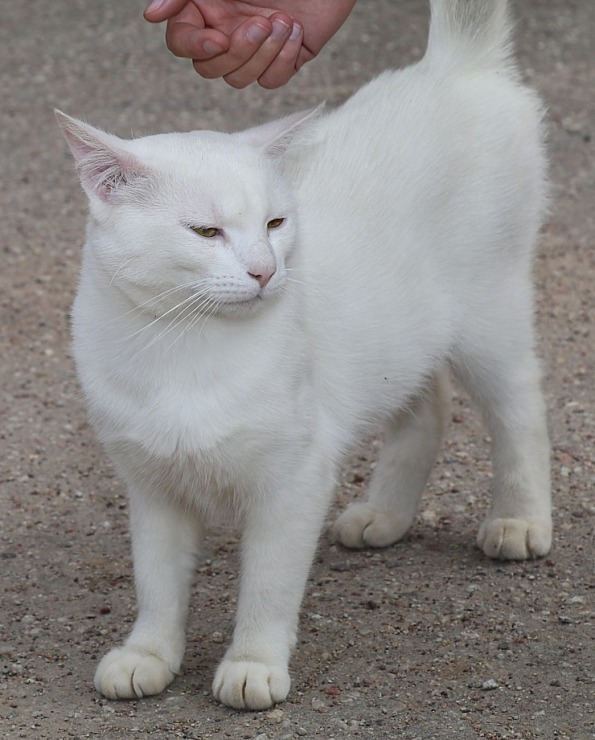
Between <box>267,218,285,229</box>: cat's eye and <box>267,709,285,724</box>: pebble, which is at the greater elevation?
<box>267,218,285,229</box>: cat's eye

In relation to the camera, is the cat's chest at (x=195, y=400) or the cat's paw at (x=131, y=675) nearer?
the cat's chest at (x=195, y=400)

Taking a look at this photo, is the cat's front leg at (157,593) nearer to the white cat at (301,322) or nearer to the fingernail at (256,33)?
the white cat at (301,322)

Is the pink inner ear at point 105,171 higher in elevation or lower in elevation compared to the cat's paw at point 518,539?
higher

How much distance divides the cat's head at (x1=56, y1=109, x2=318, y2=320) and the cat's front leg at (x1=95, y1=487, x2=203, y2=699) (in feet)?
1.82

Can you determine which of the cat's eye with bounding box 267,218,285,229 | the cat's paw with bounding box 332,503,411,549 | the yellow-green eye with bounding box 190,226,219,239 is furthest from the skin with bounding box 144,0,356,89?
the cat's paw with bounding box 332,503,411,549

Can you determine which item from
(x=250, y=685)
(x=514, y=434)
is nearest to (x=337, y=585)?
(x=514, y=434)

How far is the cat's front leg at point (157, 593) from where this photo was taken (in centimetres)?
275

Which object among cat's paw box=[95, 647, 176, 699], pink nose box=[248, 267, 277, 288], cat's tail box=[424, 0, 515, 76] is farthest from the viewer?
cat's tail box=[424, 0, 515, 76]

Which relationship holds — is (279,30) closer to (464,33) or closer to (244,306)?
(464,33)

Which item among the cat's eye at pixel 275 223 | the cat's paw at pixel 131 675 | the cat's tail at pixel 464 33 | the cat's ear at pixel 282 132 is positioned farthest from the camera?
the cat's tail at pixel 464 33

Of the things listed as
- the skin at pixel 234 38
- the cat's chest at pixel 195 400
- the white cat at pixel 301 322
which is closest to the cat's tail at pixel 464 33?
the white cat at pixel 301 322

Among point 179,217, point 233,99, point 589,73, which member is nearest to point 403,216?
point 179,217

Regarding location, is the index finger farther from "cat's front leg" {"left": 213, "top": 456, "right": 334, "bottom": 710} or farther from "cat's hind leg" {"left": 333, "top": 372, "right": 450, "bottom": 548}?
"cat's hind leg" {"left": 333, "top": 372, "right": 450, "bottom": 548}

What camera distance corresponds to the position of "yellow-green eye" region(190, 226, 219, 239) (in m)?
2.35
